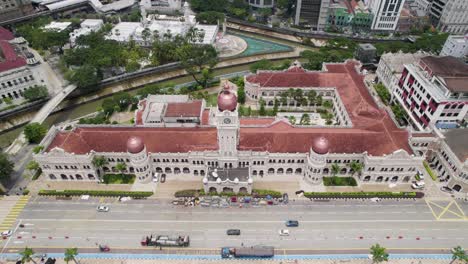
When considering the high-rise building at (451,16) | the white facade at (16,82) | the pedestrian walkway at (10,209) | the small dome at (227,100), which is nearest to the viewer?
the small dome at (227,100)

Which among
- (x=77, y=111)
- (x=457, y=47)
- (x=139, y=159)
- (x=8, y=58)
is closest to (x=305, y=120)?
(x=139, y=159)

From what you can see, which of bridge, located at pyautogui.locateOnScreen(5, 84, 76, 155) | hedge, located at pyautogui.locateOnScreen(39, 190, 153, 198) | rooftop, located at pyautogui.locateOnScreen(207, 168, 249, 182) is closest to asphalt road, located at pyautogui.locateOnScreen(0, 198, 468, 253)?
hedge, located at pyautogui.locateOnScreen(39, 190, 153, 198)

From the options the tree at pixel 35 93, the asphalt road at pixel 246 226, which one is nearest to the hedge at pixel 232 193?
the asphalt road at pixel 246 226

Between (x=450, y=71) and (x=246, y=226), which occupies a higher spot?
(x=450, y=71)

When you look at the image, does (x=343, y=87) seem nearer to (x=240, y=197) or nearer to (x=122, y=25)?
(x=240, y=197)

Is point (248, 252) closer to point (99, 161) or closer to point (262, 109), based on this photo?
point (99, 161)

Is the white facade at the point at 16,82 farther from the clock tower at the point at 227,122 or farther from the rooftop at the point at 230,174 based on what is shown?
the clock tower at the point at 227,122
